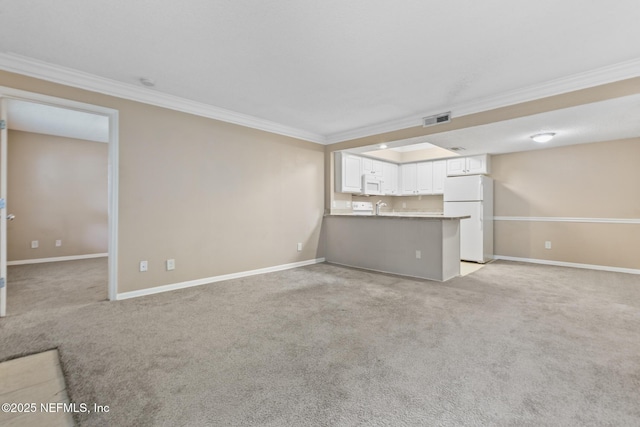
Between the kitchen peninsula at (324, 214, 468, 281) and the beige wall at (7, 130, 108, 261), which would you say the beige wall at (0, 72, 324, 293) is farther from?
the beige wall at (7, 130, 108, 261)

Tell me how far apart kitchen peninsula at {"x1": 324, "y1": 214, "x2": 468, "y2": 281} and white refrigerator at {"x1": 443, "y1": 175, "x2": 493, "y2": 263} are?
1307mm

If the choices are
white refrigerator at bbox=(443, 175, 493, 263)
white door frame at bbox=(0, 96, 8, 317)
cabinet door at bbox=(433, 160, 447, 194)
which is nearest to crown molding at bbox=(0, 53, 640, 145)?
white door frame at bbox=(0, 96, 8, 317)

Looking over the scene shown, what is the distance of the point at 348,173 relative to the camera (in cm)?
581

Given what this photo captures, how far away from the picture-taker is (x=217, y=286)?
388 cm

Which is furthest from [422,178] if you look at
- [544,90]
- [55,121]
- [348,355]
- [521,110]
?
[55,121]

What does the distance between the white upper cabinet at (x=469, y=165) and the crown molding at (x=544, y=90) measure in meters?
2.34

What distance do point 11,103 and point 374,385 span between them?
5.61 m

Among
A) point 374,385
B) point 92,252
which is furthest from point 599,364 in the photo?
point 92,252

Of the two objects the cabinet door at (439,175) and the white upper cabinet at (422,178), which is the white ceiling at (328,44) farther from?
the white upper cabinet at (422,178)

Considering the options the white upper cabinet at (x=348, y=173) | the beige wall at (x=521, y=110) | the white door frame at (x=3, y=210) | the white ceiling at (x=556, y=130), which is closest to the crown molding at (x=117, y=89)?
the white door frame at (x=3, y=210)

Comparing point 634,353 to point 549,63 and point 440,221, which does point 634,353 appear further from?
point 549,63

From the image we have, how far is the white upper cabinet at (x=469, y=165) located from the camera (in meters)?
5.82

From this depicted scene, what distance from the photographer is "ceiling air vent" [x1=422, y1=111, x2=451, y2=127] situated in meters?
4.05

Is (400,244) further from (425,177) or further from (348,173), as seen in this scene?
(425,177)
